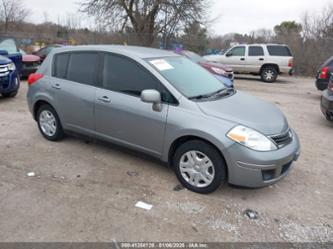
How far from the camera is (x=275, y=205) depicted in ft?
10.3

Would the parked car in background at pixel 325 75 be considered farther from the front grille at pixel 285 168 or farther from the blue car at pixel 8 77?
the blue car at pixel 8 77

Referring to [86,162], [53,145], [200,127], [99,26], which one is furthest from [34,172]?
[99,26]

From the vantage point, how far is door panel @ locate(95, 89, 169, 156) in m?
3.41

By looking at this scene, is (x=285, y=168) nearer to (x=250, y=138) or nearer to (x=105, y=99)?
(x=250, y=138)

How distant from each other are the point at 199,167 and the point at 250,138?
0.66m

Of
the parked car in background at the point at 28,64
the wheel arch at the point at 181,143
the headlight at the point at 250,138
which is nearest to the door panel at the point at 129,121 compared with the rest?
the wheel arch at the point at 181,143

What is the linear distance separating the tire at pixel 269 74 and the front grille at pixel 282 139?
11.2m

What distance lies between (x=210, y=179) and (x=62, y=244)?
64.0 inches

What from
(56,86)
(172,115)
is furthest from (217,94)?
(56,86)

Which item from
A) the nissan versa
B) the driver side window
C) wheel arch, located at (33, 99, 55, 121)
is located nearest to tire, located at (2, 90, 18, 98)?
wheel arch, located at (33, 99, 55, 121)

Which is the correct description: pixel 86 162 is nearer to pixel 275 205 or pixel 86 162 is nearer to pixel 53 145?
pixel 53 145

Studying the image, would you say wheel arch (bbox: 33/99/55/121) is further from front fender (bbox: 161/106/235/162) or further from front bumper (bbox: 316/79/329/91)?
front bumper (bbox: 316/79/329/91)

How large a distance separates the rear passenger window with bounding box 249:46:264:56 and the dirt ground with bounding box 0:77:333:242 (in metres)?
10.1

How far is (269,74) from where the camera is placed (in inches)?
539
